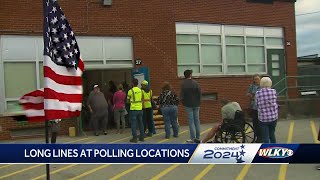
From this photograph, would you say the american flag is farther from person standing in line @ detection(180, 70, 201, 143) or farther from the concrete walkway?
person standing in line @ detection(180, 70, 201, 143)

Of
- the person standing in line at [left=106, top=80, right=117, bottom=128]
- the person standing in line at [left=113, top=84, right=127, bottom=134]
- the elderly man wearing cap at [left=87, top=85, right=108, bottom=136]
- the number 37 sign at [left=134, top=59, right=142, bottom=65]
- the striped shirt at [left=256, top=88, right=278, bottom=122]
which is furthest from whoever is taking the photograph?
the number 37 sign at [left=134, top=59, right=142, bottom=65]

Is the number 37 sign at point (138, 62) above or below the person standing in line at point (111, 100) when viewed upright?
above

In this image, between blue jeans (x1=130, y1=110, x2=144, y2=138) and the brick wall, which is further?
the brick wall

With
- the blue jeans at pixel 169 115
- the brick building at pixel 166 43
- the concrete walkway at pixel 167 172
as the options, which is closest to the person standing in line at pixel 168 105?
the blue jeans at pixel 169 115

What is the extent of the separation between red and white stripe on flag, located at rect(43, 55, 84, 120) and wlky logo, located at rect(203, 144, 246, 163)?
6.00 feet

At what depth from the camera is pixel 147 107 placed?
13859mm

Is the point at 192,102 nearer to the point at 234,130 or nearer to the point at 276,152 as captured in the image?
the point at 234,130

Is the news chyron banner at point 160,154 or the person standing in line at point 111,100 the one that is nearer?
the news chyron banner at point 160,154

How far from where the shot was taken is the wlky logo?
5.87 metres

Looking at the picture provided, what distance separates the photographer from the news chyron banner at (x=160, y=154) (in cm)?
582

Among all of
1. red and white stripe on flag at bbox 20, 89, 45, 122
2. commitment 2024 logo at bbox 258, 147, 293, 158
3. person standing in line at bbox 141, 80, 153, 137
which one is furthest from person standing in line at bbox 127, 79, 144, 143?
commitment 2024 logo at bbox 258, 147, 293, 158

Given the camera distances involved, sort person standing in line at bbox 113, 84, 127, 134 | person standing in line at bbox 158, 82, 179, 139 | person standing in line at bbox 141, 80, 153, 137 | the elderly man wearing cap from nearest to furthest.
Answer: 1. person standing in line at bbox 158, 82, 179, 139
2. person standing in line at bbox 141, 80, 153, 137
3. person standing in line at bbox 113, 84, 127, 134
4. the elderly man wearing cap

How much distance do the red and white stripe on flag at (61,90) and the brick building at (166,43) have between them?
9433 mm

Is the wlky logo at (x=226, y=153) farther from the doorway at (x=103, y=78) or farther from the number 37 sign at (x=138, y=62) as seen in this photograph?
the doorway at (x=103, y=78)
